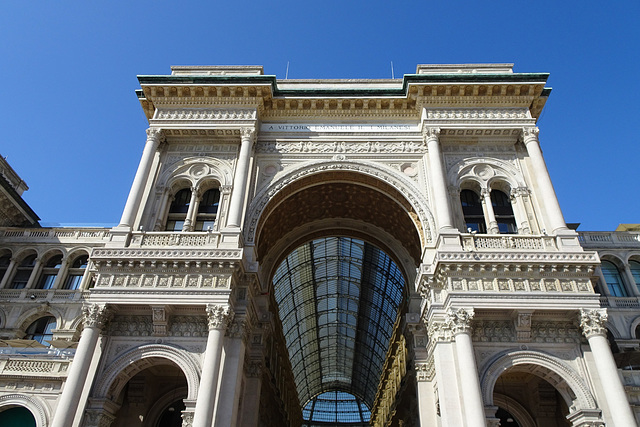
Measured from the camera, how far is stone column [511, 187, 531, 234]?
2136 cm

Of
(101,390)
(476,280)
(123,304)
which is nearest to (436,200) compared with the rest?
(476,280)

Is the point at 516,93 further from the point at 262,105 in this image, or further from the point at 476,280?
the point at 262,105

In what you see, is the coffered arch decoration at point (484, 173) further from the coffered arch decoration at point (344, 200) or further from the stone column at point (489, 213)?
the coffered arch decoration at point (344, 200)

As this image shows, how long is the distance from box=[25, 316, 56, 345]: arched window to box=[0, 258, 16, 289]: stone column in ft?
10.9

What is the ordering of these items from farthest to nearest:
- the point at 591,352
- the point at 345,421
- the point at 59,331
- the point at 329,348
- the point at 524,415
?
the point at 345,421, the point at 329,348, the point at 59,331, the point at 524,415, the point at 591,352

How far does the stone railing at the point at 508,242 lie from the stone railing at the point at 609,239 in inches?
405

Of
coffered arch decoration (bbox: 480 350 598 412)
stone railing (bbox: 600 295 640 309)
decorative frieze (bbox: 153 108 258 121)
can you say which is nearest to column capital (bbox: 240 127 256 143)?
decorative frieze (bbox: 153 108 258 121)

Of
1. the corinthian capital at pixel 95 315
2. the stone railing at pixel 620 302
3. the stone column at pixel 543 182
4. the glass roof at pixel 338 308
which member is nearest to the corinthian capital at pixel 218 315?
the corinthian capital at pixel 95 315

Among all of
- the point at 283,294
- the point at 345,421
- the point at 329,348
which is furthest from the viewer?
the point at 345,421

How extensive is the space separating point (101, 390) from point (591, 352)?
18641 mm

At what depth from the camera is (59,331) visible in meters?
26.6

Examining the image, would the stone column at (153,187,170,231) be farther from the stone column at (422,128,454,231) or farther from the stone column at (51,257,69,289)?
the stone column at (422,128,454,231)

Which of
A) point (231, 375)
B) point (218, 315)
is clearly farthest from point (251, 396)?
point (218, 315)

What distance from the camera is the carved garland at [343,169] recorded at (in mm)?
22000
